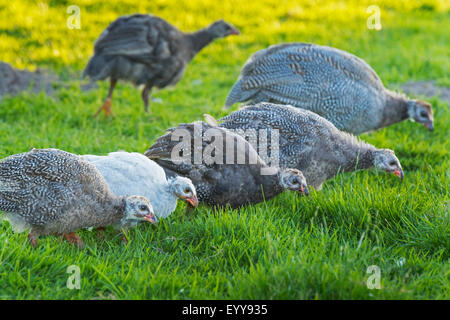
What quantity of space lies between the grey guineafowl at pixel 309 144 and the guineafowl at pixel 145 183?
0.95 meters

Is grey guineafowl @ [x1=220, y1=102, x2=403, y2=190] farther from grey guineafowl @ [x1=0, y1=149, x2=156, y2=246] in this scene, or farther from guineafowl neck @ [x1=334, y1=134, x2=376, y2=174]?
grey guineafowl @ [x1=0, y1=149, x2=156, y2=246]

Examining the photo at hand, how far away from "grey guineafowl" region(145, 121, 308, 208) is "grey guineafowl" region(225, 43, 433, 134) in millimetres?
1633

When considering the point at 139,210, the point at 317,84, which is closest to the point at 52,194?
the point at 139,210

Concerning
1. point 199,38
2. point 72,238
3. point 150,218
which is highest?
point 199,38

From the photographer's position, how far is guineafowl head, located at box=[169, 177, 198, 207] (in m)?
4.21

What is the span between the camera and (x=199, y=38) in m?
8.11

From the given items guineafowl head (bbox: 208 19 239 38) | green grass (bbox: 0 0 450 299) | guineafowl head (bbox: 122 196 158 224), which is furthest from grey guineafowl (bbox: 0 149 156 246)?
guineafowl head (bbox: 208 19 239 38)

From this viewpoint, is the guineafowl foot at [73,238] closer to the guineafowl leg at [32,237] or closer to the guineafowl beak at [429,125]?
the guineafowl leg at [32,237]

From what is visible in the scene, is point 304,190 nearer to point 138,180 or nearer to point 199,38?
point 138,180

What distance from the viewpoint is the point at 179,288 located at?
332cm

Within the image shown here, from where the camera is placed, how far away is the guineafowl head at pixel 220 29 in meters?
8.30

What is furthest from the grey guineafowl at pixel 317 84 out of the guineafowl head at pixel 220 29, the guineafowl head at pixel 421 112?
the guineafowl head at pixel 220 29

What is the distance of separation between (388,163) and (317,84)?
4.32 ft

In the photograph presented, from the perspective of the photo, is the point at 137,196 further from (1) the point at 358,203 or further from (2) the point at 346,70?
(2) the point at 346,70
